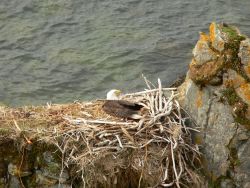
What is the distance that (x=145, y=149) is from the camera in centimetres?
604

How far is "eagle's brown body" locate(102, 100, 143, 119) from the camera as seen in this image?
6.36 m

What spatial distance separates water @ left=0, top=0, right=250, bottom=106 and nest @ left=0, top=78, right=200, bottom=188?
11.8 ft

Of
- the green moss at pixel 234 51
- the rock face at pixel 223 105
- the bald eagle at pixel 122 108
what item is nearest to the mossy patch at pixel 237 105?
the rock face at pixel 223 105

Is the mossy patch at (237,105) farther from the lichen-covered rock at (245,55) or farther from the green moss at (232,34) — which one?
the green moss at (232,34)

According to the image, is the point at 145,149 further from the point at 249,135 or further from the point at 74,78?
the point at 74,78

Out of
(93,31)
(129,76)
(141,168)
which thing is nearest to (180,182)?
(141,168)

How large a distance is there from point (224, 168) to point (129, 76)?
432 cm

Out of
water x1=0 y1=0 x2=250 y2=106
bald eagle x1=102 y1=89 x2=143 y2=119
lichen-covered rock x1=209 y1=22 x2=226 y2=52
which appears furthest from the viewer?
water x1=0 y1=0 x2=250 y2=106

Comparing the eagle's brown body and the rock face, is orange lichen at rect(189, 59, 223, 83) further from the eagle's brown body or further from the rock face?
the eagle's brown body

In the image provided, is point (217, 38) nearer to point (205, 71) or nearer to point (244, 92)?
point (205, 71)

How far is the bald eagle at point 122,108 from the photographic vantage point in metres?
6.35

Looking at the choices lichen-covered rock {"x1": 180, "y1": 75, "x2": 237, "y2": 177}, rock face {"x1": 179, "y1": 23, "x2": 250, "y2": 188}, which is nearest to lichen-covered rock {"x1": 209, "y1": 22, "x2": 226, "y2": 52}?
rock face {"x1": 179, "y1": 23, "x2": 250, "y2": 188}

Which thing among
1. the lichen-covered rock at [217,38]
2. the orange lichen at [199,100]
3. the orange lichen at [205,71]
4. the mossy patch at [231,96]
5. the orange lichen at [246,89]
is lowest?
the orange lichen at [199,100]

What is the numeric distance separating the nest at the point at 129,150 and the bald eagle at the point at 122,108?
0.25 ft
